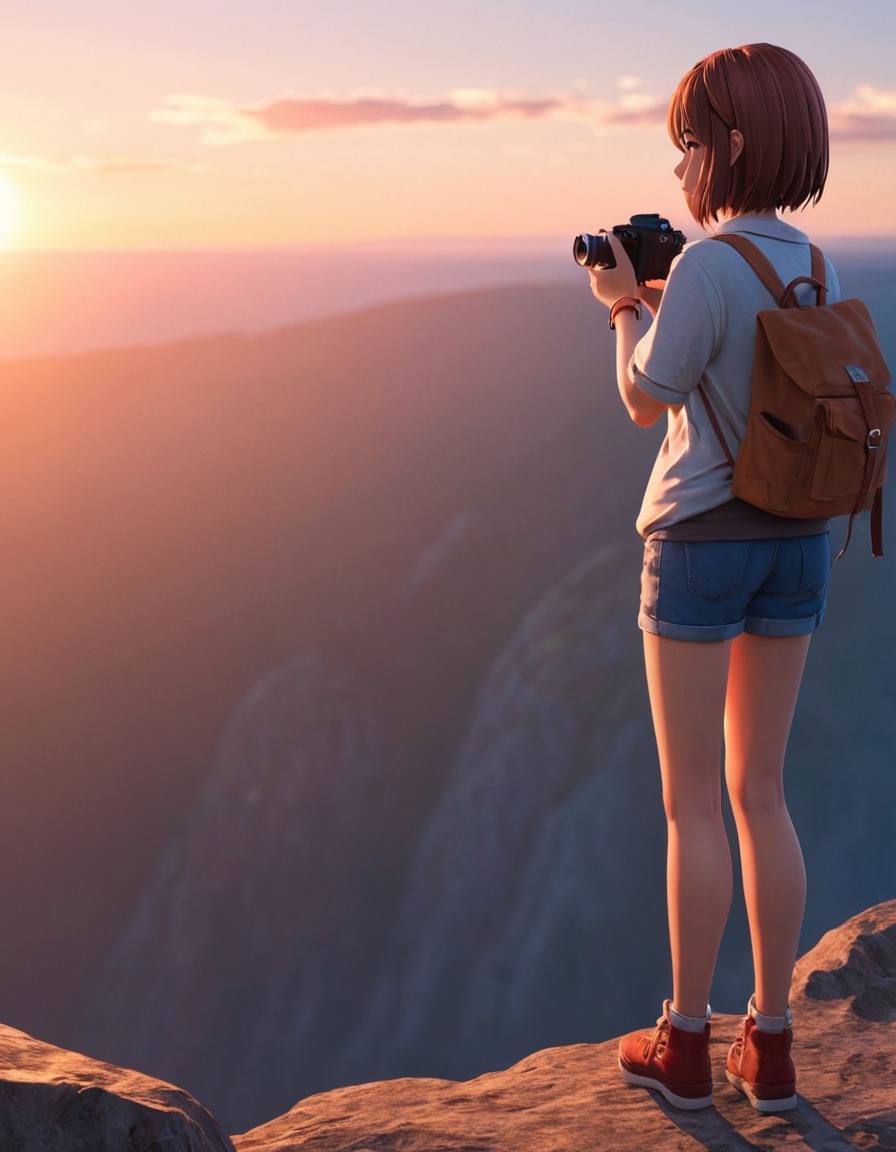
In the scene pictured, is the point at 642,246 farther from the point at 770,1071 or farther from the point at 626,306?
the point at 770,1071

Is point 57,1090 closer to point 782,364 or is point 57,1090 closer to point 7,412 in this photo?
point 782,364

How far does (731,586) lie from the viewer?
→ 2123 millimetres

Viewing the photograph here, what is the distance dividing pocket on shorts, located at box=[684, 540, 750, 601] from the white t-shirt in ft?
0.23

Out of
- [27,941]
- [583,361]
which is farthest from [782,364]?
[583,361]

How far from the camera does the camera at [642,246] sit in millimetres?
2227

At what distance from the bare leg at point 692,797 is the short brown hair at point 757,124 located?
0.86 meters

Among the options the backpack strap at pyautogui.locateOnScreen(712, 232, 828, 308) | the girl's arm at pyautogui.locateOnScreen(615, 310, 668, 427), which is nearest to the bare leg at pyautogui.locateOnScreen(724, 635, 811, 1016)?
the girl's arm at pyautogui.locateOnScreen(615, 310, 668, 427)

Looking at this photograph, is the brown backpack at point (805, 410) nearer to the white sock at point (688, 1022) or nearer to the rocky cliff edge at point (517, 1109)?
A: the white sock at point (688, 1022)

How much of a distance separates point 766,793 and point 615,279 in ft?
3.68

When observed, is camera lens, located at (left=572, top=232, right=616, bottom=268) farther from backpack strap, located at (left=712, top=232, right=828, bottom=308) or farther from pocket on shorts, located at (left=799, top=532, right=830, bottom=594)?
pocket on shorts, located at (left=799, top=532, right=830, bottom=594)

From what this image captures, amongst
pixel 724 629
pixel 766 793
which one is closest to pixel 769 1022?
pixel 766 793

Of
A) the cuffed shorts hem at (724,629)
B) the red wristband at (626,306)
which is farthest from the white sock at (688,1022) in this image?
the red wristband at (626,306)

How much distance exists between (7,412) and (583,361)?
40.5ft

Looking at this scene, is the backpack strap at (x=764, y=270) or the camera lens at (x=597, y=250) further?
the camera lens at (x=597, y=250)
